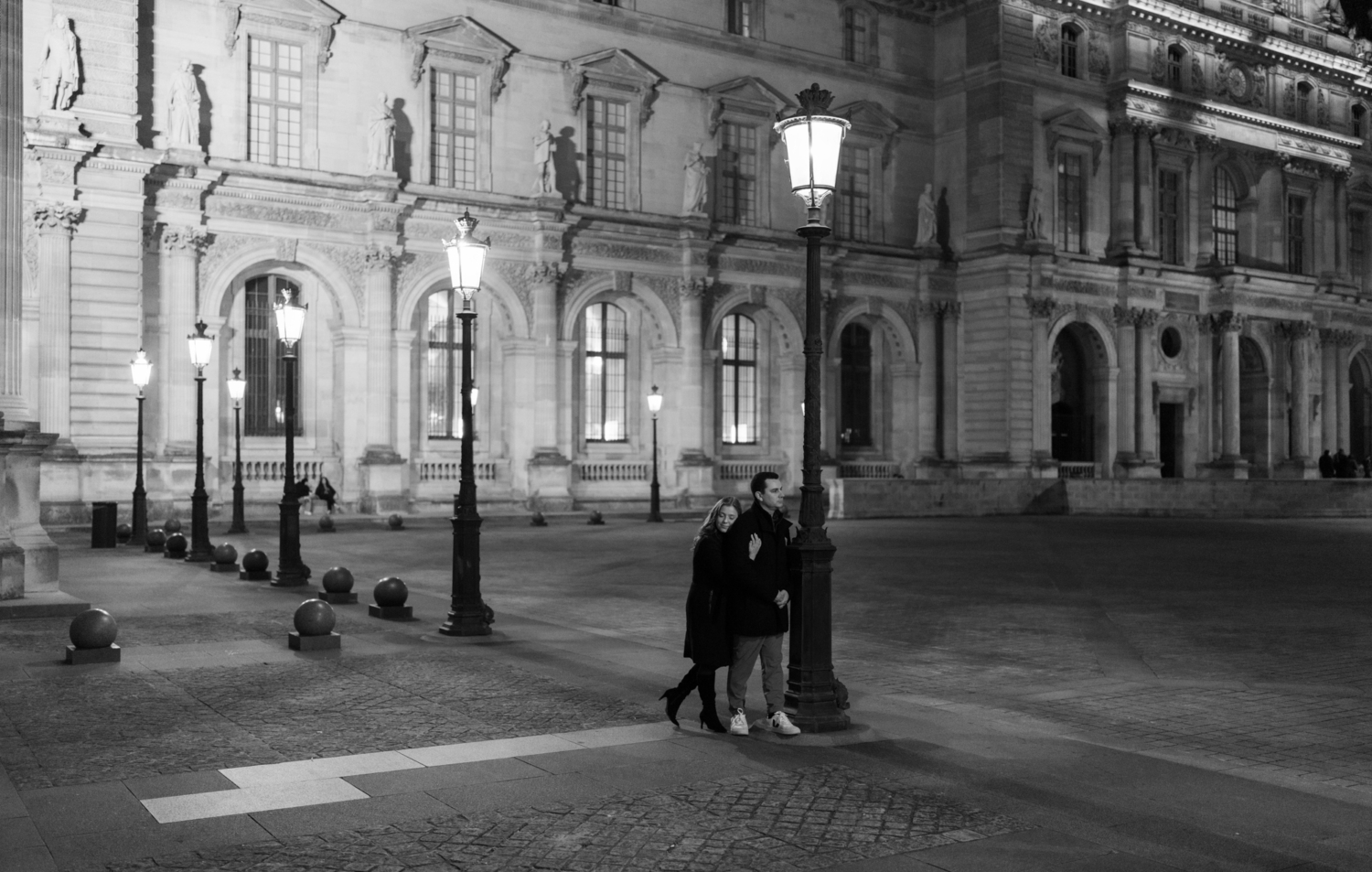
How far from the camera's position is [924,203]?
49969 millimetres

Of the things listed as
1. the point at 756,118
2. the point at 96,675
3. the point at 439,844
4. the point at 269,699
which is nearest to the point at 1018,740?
the point at 439,844

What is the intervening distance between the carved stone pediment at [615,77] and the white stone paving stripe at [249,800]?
122ft

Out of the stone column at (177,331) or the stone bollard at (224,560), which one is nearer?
the stone bollard at (224,560)

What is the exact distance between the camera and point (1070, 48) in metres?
52.2

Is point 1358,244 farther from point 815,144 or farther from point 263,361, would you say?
point 815,144

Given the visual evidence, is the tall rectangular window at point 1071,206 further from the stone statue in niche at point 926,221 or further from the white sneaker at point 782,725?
the white sneaker at point 782,725

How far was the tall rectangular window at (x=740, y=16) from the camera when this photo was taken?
46812 mm

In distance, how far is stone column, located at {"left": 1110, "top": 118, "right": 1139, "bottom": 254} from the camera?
174ft

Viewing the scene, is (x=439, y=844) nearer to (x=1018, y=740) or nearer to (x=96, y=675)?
(x=1018, y=740)

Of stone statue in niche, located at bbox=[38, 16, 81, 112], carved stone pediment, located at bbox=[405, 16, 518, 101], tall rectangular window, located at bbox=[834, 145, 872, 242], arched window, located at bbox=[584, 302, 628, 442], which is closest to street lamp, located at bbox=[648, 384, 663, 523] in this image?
arched window, located at bbox=[584, 302, 628, 442]

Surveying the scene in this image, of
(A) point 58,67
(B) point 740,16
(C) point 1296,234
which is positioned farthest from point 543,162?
(C) point 1296,234

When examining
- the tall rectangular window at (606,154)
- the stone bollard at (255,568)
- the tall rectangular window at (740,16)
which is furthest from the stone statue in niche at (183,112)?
the tall rectangular window at (740,16)

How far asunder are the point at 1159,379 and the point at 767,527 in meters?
48.5

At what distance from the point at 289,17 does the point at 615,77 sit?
1049 cm
